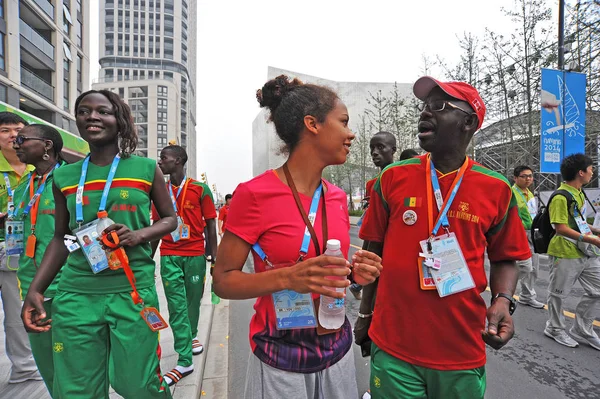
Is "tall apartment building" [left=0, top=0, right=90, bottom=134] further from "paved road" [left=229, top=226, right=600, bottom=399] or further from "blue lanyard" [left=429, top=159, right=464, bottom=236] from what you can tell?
"blue lanyard" [left=429, top=159, right=464, bottom=236]

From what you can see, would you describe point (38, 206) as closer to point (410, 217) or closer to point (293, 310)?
point (293, 310)

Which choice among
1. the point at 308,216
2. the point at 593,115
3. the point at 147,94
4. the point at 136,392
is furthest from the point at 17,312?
the point at 147,94

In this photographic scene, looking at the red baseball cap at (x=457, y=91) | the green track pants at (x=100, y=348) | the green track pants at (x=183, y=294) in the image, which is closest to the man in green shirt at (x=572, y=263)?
the red baseball cap at (x=457, y=91)

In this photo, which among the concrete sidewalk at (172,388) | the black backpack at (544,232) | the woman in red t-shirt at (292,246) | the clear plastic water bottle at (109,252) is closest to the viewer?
the woman in red t-shirt at (292,246)

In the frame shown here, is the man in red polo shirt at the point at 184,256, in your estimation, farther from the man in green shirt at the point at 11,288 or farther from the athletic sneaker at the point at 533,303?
the athletic sneaker at the point at 533,303

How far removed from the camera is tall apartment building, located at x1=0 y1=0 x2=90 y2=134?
18.9 meters

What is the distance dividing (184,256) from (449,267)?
279 cm

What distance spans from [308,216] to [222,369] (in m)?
2.83

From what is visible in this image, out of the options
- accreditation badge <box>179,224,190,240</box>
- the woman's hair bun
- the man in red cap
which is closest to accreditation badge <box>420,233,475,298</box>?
the man in red cap

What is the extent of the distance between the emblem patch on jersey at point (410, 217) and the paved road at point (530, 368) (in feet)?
7.13

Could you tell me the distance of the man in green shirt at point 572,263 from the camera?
3943 millimetres

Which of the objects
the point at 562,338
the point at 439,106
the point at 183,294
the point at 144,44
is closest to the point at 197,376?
the point at 183,294

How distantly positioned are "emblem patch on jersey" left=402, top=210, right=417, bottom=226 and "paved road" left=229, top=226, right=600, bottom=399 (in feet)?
7.13

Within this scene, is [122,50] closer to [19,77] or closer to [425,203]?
[19,77]
